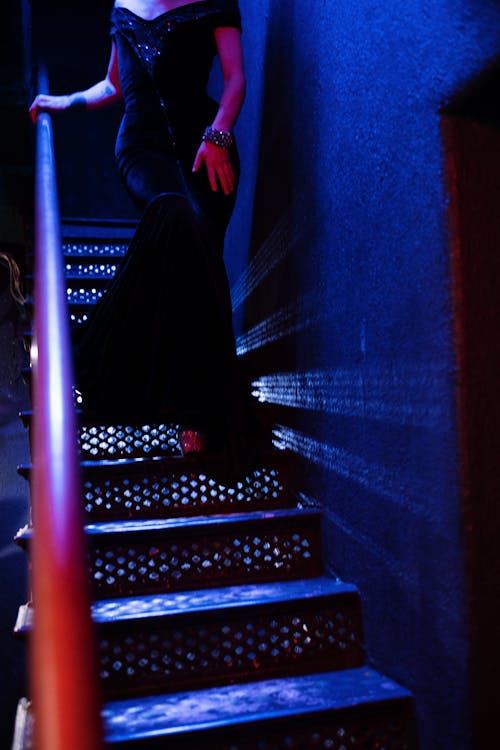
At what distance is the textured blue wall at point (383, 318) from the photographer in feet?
4.61

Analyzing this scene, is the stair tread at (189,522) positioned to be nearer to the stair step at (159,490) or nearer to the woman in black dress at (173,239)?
the stair step at (159,490)

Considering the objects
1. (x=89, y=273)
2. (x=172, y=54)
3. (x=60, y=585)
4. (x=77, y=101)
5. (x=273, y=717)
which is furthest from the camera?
(x=89, y=273)

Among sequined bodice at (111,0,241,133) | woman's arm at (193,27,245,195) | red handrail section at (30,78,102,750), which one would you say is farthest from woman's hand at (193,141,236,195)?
red handrail section at (30,78,102,750)

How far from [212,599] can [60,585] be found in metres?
1.15

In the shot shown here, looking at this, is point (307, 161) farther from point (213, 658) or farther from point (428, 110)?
point (213, 658)

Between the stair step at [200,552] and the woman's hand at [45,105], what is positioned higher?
the woman's hand at [45,105]

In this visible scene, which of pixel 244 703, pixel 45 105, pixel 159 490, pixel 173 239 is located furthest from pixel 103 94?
pixel 244 703

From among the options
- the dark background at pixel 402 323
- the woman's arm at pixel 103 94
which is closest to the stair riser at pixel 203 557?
the dark background at pixel 402 323

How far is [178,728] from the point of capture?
4.53 feet

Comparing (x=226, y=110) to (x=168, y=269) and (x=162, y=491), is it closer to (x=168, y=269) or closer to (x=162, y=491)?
(x=168, y=269)

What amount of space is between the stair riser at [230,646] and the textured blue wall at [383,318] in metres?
0.09

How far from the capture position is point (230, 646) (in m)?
1.69

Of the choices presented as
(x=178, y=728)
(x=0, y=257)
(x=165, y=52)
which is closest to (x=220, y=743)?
(x=178, y=728)

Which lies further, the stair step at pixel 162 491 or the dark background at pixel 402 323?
the stair step at pixel 162 491
